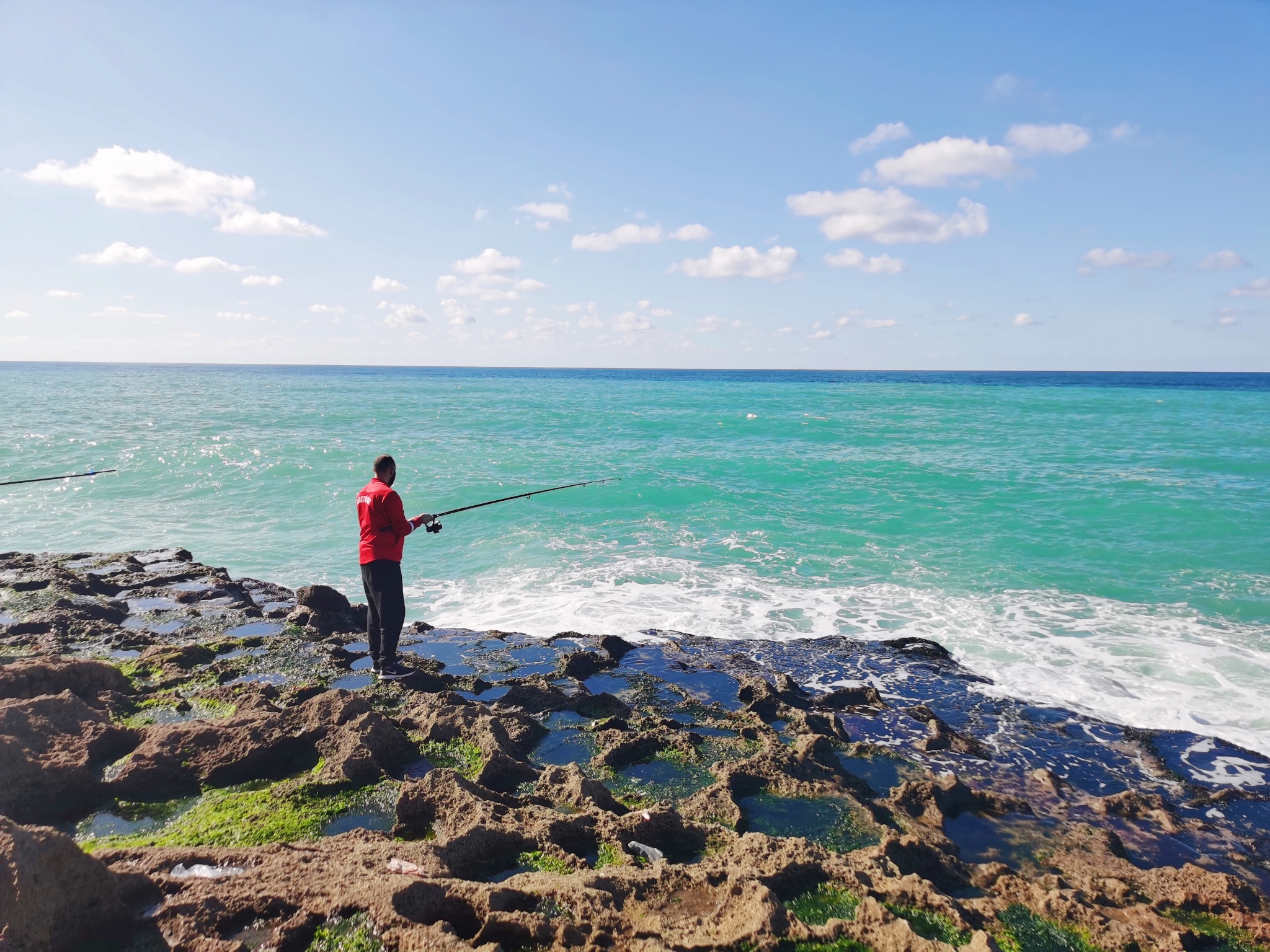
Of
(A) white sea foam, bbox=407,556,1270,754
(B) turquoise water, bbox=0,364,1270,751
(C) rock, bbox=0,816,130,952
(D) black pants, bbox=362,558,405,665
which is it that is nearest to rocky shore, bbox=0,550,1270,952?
(C) rock, bbox=0,816,130,952

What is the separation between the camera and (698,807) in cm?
436

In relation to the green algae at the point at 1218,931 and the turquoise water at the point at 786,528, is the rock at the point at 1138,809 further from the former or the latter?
the turquoise water at the point at 786,528

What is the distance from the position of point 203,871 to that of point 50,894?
612 mm

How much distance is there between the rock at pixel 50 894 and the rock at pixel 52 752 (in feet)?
4.76

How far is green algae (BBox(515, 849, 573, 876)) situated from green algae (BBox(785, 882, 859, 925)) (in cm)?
112

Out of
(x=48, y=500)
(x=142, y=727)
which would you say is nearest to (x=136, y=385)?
(x=48, y=500)

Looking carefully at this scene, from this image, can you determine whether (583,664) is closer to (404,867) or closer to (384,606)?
(384,606)

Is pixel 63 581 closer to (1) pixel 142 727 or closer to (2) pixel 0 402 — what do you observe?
(1) pixel 142 727

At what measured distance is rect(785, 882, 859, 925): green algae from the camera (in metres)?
3.31

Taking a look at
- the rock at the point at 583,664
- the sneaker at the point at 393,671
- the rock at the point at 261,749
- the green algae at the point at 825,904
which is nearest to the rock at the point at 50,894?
the rock at the point at 261,749

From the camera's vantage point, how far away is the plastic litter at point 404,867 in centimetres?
322

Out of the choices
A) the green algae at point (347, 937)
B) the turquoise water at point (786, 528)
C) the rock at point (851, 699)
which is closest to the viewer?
the green algae at point (347, 937)

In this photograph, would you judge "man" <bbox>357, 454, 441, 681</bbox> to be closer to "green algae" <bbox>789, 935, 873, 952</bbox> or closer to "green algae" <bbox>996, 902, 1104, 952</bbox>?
"green algae" <bbox>789, 935, 873, 952</bbox>

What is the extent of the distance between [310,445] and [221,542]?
12.5 m
